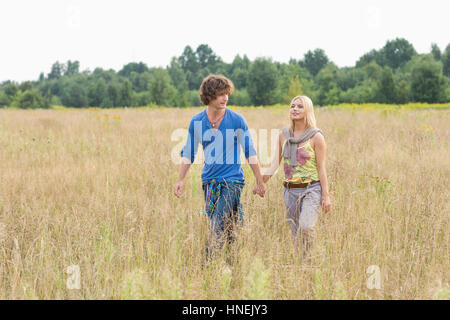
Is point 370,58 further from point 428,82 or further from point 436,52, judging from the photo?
point 428,82

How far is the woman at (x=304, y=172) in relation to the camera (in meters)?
2.84

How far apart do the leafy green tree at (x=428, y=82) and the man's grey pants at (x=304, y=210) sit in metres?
46.8

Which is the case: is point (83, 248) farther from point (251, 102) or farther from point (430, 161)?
point (251, 102)

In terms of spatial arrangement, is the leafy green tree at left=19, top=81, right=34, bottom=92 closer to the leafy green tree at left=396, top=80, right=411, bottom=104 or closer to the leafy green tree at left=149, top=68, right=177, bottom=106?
the leafy green tree at left=149, top=68, right=177, bottom=106

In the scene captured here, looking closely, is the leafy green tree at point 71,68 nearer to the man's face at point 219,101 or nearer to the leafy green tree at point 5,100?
the leafy green tree at point 5,100

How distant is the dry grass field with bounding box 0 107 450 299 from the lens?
2.36 metres

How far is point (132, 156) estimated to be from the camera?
633cm

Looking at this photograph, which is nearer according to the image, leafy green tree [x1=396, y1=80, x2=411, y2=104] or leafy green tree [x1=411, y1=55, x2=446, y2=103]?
leafy green tree [x1=411, y1=55, x2=446, y2=103]

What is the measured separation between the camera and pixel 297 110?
2.98 meters

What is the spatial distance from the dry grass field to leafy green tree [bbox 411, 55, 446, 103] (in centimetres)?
4331

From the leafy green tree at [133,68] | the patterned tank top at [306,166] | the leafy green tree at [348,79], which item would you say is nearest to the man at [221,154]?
the patterned tank top at [306,166]

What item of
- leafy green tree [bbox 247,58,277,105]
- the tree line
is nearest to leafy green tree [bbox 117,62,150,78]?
the tree line
